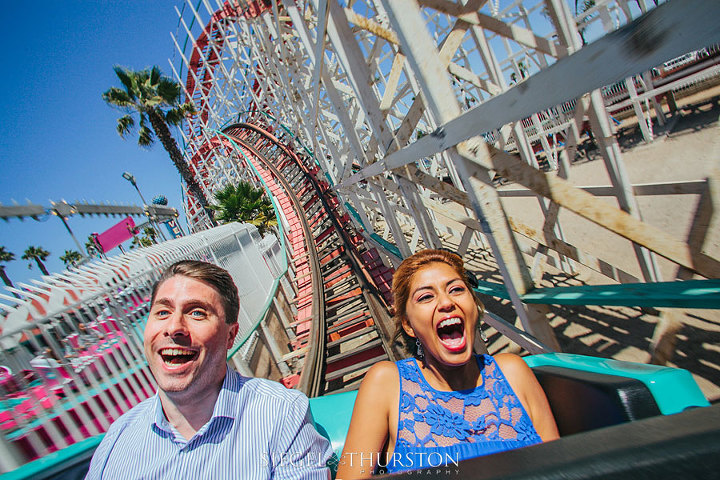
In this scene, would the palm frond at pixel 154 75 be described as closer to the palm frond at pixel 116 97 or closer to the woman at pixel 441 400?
the palm frond at pixel 116 97

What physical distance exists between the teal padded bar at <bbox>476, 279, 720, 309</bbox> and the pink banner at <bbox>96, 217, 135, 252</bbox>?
11.8 metres

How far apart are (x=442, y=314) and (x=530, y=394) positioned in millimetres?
491

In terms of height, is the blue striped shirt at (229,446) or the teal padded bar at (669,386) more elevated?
the blue striped shirt at (229,446)

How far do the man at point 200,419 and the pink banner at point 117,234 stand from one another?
35.4ft

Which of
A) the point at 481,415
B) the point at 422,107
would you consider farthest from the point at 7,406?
the point at 422,107

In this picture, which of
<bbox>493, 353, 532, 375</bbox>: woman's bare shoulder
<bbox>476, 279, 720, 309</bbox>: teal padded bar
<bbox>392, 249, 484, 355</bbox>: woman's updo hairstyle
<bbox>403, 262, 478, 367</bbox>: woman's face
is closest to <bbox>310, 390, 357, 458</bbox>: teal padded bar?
<bbox>392, 249, 484, 355</bbox>: woman's updo hairstyle

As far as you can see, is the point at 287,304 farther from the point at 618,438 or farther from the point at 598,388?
the point at 618,438

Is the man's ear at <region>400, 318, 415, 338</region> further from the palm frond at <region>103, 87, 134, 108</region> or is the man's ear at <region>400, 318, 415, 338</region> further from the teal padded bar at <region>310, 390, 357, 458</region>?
the palm frond at <region>103, 87, 134, 108</region>

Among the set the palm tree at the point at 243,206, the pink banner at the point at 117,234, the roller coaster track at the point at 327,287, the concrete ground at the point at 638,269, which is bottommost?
the concrete ground at the point at 638,269

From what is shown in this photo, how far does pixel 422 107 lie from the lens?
2.29 metres

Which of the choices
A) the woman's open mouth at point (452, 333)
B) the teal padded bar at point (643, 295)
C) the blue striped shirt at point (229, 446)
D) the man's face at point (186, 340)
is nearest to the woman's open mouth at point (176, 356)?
the man's face at point (186, 340)

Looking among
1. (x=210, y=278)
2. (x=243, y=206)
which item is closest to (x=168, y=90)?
(x=243, y=206)

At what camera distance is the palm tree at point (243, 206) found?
456 inches

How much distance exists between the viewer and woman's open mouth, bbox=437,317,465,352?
1348mm
